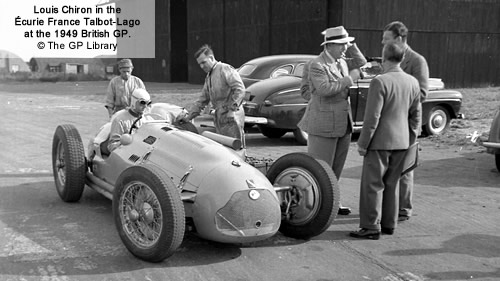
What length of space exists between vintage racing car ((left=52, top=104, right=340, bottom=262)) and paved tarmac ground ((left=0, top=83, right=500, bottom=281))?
230 mm

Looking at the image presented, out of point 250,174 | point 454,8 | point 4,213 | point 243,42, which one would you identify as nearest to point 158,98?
point 243,42

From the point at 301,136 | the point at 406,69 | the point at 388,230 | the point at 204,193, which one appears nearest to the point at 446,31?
the point at 301,136

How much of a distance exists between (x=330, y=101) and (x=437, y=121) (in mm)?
7203

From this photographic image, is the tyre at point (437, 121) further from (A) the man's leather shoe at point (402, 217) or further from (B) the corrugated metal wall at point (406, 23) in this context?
(B) the corrugated metal wall at point (406, 23)

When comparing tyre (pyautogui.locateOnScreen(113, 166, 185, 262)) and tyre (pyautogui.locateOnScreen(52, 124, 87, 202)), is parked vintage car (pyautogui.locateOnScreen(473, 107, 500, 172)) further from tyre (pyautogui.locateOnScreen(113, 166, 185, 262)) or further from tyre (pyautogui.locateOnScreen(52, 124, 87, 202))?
tyre (pyautogui.locateOnScreen(52, 124, 87, 202))

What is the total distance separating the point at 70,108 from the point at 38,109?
3.59ft

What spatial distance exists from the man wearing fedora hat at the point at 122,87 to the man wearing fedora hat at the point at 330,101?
12.0 feet

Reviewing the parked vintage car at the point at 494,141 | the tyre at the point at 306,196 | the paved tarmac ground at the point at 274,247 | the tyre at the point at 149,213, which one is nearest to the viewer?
the tyre at the point at 149,213

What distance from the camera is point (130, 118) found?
605 centimetres

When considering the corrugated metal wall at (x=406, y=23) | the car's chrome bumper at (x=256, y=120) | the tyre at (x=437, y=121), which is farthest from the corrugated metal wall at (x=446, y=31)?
the car's chrome bumper at (x=256, y=120)

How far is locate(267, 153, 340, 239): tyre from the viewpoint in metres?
4.86

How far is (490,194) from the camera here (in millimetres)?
6973

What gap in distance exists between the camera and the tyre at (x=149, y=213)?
4172mm

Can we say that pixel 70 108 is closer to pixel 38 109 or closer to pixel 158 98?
pixel 38 109
